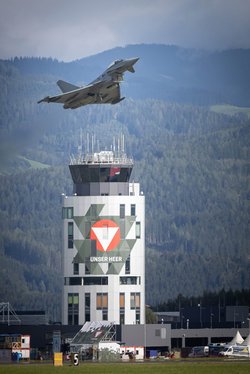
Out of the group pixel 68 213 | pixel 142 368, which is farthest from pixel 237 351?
pixel 142 368

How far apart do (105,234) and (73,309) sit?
33.7ft

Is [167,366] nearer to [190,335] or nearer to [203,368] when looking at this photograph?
[203,368]

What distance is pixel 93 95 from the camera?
165625 millimetres

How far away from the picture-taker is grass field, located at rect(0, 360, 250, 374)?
419ft

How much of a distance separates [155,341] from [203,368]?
45189 millimetres

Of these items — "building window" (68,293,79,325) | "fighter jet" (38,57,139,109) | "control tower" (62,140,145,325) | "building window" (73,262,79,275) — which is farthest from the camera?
"building window" (73,262,79,275)

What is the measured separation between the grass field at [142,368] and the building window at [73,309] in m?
35.8

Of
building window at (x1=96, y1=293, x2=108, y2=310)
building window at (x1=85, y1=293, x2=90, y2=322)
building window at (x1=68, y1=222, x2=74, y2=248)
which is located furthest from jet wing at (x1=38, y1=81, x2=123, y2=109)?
building window at (x1=85, y1=293, x2=90, y2=322)

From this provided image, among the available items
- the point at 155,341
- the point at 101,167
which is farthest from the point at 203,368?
the point at 101,167

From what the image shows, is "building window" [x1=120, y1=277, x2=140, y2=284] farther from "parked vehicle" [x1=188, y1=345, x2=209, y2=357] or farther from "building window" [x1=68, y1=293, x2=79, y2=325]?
"parked vehicle" [x1=188, y1=345, x2=209, y2=357]

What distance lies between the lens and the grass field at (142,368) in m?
128

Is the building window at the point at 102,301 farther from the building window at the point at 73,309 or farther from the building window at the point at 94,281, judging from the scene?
the building window at the point at 73,309

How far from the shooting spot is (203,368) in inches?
5276

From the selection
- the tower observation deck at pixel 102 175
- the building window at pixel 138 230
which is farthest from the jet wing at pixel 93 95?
the building window at pixel 138 230
